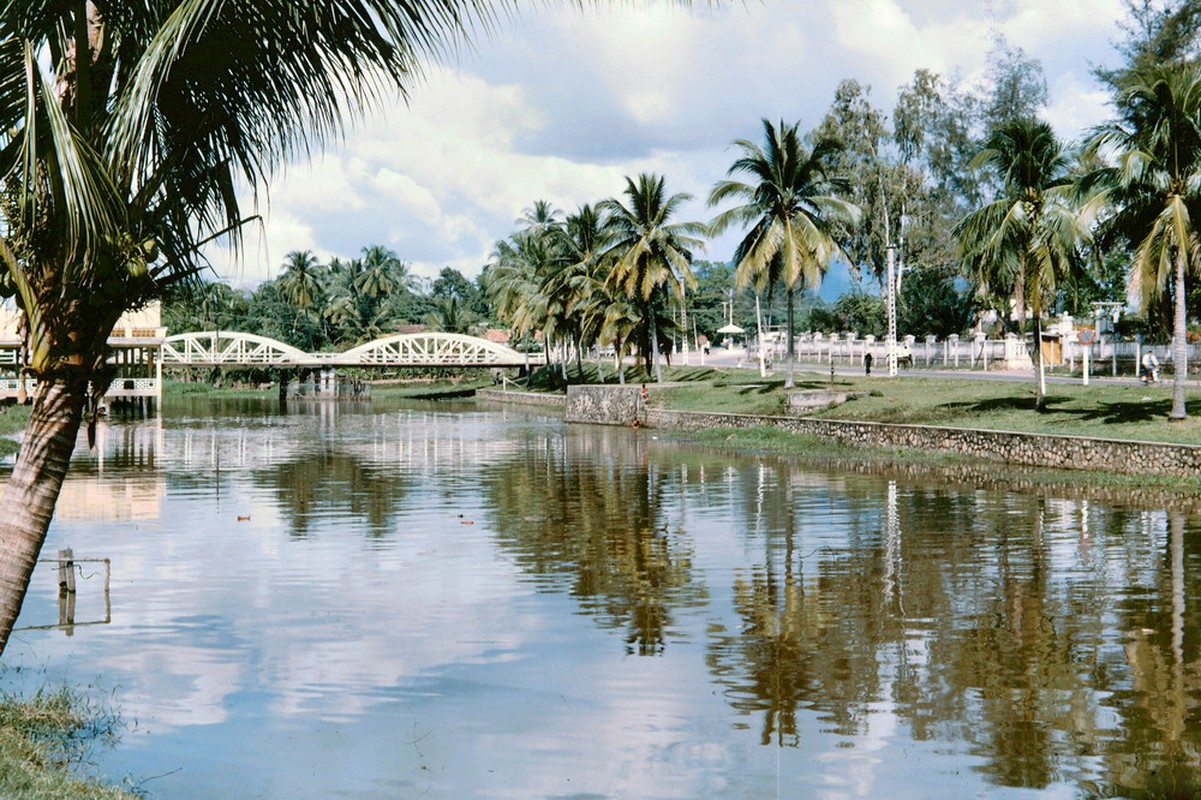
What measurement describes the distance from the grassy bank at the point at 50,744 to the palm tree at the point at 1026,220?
26.0 m

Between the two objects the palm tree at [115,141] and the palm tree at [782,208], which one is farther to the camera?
the palm tree at [782,208]

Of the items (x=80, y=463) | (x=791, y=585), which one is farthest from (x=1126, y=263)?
(x=791, y=585)

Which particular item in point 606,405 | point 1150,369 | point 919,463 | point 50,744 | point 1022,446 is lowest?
point 50,744

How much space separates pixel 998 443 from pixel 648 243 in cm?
2595

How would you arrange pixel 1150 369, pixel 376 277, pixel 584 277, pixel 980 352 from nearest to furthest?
pixel 1150 369, pixel 980 352, pixel 584 277, pixel 376 277

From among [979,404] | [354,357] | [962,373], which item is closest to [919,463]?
[979,404]

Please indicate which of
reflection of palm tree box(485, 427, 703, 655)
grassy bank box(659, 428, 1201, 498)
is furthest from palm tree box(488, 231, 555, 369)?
reflection of palm tree box(485, 427, 703, 655)

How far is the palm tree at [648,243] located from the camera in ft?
171

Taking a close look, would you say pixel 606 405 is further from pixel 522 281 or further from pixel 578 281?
pixel 522 281

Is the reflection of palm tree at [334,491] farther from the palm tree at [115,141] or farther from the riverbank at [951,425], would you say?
the palm tree at [115,141]

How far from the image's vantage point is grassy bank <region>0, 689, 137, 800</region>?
6.32 meters

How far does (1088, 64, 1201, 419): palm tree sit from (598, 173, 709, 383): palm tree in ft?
86.6

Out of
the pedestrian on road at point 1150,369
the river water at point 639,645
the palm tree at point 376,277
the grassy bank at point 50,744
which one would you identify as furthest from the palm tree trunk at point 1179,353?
the palm tree at point 376,277

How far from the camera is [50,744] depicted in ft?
26.3
